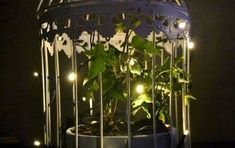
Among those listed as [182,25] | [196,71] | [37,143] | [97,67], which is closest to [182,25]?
[182,25]

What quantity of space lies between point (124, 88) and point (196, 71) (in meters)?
0.44

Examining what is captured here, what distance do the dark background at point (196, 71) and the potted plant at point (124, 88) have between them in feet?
1.07

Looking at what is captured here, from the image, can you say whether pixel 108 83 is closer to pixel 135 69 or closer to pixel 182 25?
pixel 135 69

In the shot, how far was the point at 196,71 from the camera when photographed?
3.71 feet

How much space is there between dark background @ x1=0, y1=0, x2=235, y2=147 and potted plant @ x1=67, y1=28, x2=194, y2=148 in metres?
0.33

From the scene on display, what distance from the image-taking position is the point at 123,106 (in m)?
1.10

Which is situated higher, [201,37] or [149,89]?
[201,37]

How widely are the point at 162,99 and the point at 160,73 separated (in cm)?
7

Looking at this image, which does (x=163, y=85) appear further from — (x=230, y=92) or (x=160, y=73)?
→ (x=230, y=92)

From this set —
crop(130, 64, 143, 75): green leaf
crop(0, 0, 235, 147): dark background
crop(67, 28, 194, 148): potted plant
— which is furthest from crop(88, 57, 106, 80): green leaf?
crop(0, 0, 235, 147): dark background

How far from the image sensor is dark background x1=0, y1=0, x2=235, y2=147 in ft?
3.67

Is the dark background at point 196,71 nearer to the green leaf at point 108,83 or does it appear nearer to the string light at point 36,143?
the string light at point 36,143

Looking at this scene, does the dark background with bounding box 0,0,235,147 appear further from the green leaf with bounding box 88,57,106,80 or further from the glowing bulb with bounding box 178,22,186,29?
the green leaf with bounding box 88,57,106,80

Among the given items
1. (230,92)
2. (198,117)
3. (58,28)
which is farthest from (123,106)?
(58,28)
